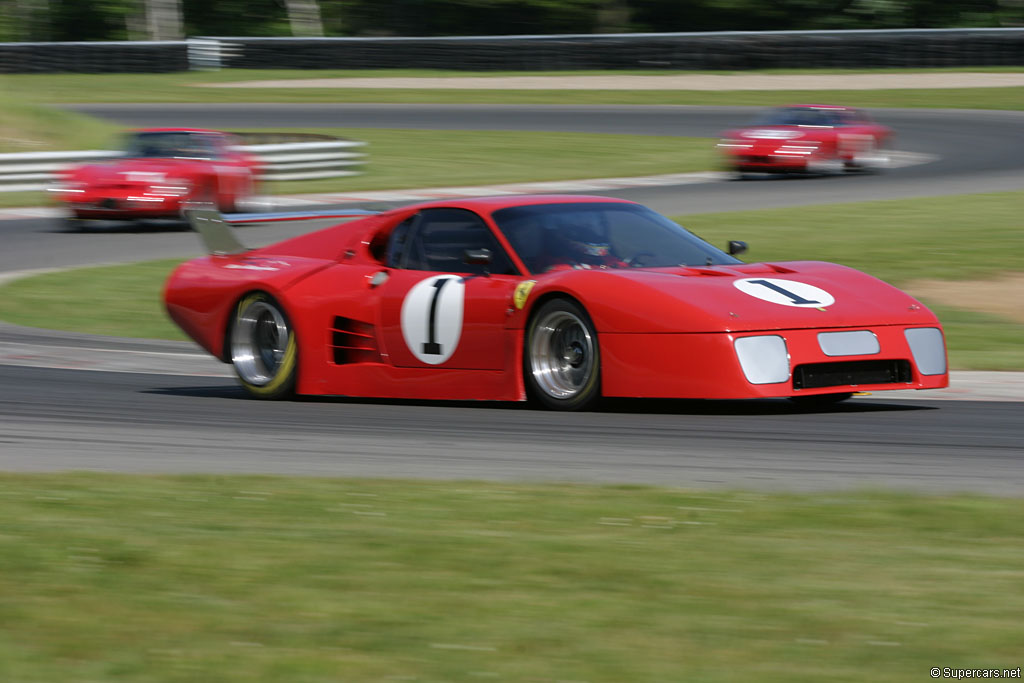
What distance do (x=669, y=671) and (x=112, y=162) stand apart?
A: 57.1 ft

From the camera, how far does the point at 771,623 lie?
3590 millimetres

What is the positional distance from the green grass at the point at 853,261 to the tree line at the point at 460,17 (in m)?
39.1

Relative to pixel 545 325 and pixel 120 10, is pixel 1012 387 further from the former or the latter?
pixel 120 10

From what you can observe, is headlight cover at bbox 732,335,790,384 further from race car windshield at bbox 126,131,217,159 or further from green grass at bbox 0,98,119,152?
green grass at bbox 0,98,119,152

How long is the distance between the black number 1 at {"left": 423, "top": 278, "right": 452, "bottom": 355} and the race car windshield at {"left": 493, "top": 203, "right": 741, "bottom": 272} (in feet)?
1.49

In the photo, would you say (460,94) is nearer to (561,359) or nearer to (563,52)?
(563,52)

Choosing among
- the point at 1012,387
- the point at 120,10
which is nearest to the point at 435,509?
the point at 1012,387

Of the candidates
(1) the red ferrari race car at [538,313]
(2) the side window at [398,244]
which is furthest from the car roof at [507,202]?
(2) the side window at [398,244]

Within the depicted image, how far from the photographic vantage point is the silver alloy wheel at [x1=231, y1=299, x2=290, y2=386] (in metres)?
8.88

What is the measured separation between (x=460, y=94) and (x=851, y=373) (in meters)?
35.7

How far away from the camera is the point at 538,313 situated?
24.5 ft

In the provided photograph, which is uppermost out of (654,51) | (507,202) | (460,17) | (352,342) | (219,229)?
(460,17)

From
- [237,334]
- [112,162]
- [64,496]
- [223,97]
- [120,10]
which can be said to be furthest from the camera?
[120,10]

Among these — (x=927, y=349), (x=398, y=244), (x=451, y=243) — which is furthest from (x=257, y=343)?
(x=927, y=349)
